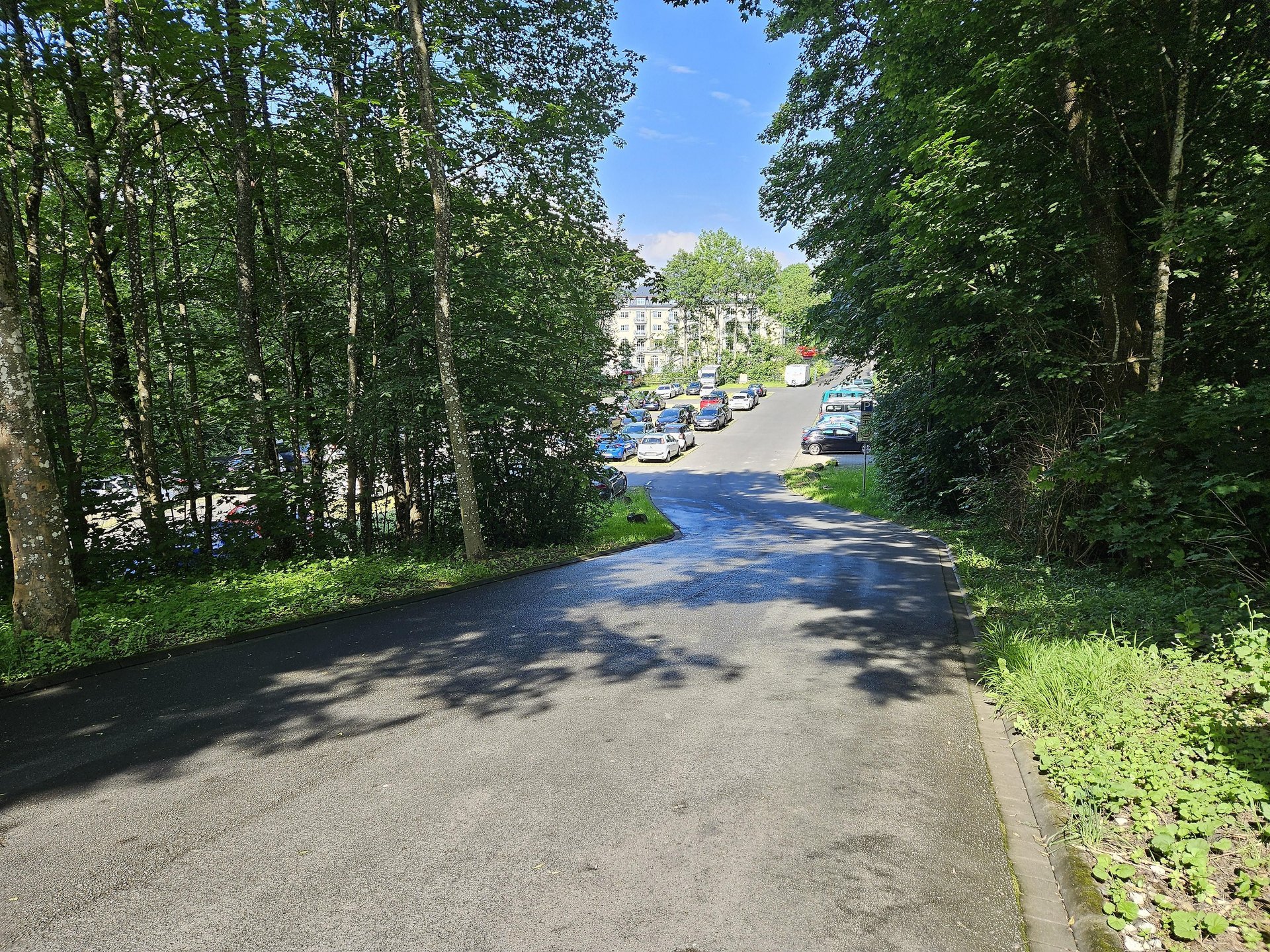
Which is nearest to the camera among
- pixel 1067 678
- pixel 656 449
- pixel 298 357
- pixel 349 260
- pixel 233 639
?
pixel 1067 678

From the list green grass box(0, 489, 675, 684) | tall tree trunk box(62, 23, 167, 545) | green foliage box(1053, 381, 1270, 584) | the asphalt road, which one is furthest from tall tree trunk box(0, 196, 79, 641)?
green foliage box(1053, 381, 1270, 584)

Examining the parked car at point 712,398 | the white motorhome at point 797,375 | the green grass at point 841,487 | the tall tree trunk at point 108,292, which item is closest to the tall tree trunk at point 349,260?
the tall tree trunk at point 108,292

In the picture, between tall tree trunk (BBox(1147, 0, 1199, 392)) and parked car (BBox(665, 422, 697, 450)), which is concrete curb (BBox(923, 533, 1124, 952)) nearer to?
tall tree trunk (BBox(1147, 0, 1199, 392))

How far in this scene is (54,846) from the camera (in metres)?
3.44

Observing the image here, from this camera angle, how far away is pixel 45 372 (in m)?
8.19

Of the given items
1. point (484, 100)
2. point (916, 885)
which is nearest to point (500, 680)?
point (916, 885)

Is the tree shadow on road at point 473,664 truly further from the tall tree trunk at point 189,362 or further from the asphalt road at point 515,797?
the tall tree trunk at point 189,362

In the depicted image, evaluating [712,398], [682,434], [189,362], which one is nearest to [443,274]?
[189,362]

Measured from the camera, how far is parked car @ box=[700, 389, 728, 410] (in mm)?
53844

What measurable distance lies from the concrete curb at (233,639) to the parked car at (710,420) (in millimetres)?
36571

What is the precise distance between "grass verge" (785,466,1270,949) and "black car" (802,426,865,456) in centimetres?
2913

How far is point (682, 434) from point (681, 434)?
0.44 feet

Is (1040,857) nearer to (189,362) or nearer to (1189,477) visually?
(1189,477)

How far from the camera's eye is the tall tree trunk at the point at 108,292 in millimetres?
8305
